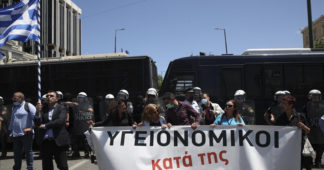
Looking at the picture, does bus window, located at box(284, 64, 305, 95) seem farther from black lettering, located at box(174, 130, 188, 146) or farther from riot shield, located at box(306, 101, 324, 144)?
black lettering, located at box(174, 130, 188, 146)

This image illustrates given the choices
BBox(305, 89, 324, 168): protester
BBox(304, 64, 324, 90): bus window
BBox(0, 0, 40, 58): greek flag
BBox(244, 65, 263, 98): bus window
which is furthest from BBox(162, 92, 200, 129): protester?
BBox(304, 64, 324, 90): bus window

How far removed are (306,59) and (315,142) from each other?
3.46 meters

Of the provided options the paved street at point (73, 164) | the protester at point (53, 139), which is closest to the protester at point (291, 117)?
the protester at point (53, 139)

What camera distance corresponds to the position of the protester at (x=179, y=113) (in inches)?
235

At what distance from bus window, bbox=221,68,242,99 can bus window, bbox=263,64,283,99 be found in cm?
81

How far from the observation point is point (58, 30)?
165 ft

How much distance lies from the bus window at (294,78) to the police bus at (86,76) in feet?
14.4

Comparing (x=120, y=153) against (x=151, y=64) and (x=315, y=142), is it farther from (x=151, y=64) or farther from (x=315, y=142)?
(x=151, y=64)

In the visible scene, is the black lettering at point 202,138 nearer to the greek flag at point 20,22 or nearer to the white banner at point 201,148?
the white banner at point 201,148

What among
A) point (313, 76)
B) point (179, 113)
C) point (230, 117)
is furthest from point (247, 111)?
point (179, 113)

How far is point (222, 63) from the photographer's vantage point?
1061 cm

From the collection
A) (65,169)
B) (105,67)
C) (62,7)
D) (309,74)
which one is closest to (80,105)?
(105,67)

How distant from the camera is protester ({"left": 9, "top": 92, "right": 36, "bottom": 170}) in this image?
21.6ft

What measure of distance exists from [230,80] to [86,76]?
500 centimetres
